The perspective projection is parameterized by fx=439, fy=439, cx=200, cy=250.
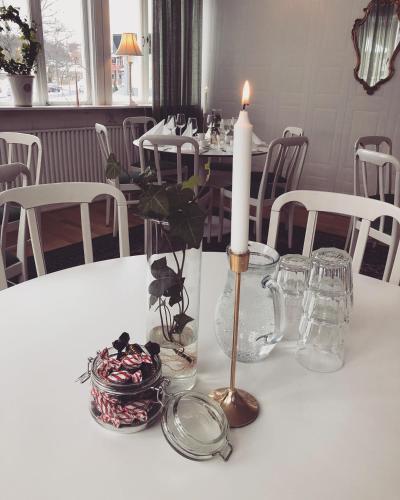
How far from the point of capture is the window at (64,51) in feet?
12.3

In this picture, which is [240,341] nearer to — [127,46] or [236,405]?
[236,405]

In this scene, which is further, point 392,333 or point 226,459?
point 392,333

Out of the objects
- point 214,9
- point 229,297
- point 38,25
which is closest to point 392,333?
point 229,297

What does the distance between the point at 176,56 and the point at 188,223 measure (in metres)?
4.32

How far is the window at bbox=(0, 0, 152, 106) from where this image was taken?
12.1 feet

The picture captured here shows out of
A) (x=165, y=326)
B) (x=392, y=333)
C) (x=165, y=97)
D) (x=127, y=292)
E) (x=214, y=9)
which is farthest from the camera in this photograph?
(x=214, y=9)

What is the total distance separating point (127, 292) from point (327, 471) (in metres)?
0.56

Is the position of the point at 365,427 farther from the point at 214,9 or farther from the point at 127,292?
the point at 214,9

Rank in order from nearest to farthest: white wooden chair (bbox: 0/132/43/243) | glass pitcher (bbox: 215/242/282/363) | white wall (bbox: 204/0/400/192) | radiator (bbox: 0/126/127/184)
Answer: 1. glass pitcher (bbox: 215/242/282/363)
2. white wooden chair (bbox: 0/132/43/243)
3. radiator (bbox: 0/126/127/184)
4. white wall (bbox: 204/0/400/192)

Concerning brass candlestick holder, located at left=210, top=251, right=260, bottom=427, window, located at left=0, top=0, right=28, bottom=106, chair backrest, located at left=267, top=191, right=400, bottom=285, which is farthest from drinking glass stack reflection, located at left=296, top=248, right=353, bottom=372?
window, located at left=0, top=0, right=28, bottom=106

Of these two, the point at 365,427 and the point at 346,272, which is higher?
the point at 346,272

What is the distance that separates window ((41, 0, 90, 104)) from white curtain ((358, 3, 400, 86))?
249 cm

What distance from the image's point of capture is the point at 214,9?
473 cm

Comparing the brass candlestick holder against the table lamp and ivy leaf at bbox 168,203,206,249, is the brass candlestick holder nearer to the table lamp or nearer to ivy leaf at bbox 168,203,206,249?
ivy leaf at bbox 168,203,206,249
